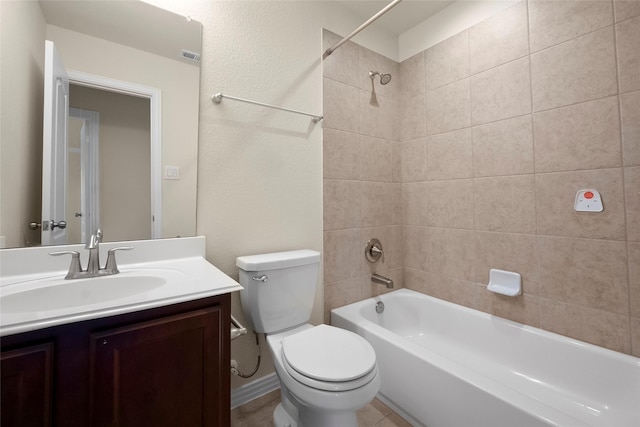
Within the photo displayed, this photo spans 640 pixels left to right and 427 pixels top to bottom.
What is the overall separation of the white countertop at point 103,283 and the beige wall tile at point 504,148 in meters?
1.61

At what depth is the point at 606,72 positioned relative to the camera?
128 centimetres

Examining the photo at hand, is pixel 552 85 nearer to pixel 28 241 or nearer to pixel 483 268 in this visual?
pixel 483 268

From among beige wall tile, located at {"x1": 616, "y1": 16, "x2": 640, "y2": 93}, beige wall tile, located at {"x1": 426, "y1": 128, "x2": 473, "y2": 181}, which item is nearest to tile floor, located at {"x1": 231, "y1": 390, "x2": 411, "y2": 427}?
beige wall tile, located at {"x1": 426, "y1": 128, "x2": 473, "y2": 181}

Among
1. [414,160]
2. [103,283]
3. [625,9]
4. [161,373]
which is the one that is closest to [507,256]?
[414,160]

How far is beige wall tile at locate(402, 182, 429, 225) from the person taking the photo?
6.70 feet

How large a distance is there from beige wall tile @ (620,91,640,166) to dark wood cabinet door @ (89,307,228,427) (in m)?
1.83

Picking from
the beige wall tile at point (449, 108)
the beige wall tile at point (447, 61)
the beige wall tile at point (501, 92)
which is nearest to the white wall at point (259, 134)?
the beige wall tile at point (447, 61)

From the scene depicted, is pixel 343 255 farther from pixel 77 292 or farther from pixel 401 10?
pixel 401 10

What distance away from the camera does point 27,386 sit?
649 millimetres

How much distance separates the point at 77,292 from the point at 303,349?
0.86 metres

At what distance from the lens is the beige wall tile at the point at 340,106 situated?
5.95ft

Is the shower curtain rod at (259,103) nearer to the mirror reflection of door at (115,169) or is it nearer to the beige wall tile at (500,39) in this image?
the mirror reflection of door at (115,169)

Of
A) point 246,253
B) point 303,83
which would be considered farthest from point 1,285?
point 303,83

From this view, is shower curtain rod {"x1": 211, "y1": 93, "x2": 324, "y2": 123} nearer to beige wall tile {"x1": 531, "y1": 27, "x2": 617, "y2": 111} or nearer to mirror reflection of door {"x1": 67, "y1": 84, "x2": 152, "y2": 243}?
mirror reflection of door {"x1": 67, "y1": 84, "x2": 152, "y2": 243}
